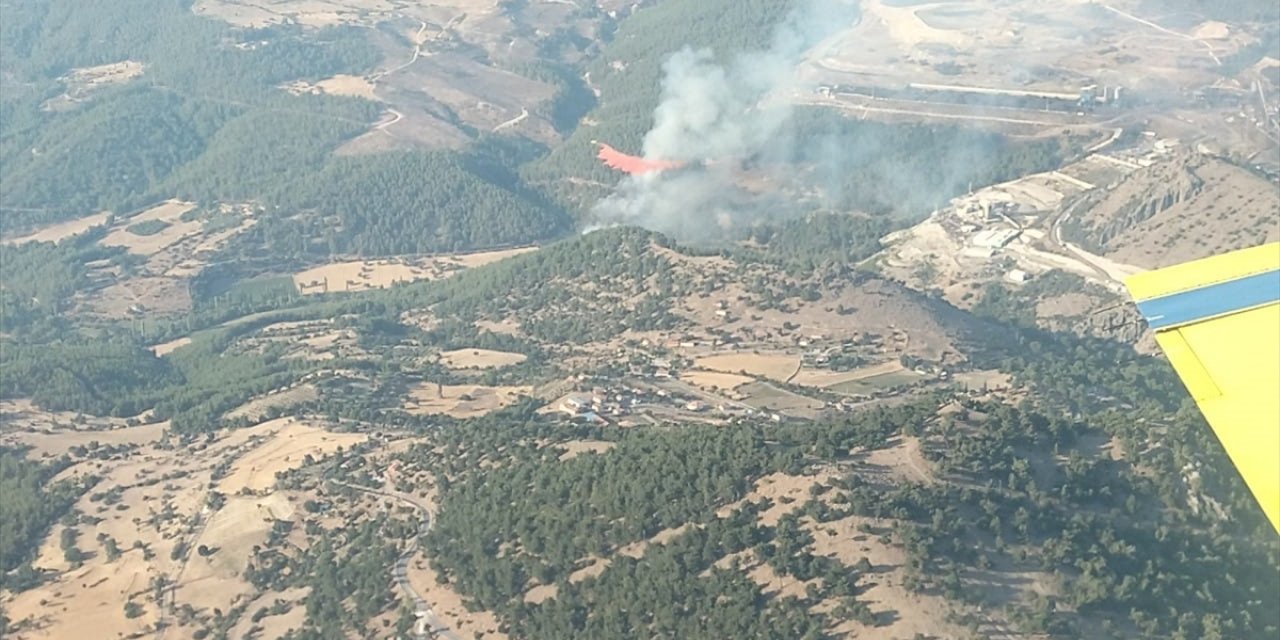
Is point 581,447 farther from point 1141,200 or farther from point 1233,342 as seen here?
point 1141,200

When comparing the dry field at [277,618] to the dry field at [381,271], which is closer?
the dry field at [277,618]

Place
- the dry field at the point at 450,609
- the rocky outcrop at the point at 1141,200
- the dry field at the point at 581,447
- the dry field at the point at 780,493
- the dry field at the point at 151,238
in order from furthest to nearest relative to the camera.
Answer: the dry field at the point at 151,238 → the rocky outcrop at the point at 1141,200 → the dry field at the point at 581,447 → the dry field at the point at 450,609 → the dry field at the point at 780,493

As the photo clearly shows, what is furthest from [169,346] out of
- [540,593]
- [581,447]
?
[540,593]

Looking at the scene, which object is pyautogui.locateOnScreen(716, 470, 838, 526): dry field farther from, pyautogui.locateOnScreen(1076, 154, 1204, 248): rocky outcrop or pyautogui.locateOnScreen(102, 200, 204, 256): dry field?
Result: pyautogui.locateOnScreen(102, 200, 204, 256): dry field

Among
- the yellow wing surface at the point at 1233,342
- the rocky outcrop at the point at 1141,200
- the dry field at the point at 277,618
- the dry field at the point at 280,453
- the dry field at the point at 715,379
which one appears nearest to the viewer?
the yellow wing surface at the point at 1233,342

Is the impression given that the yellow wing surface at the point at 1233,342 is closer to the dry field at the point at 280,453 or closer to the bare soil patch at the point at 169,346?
the dry field at the point at 280,453

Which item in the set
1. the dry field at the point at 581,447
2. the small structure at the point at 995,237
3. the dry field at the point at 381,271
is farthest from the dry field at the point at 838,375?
the dry field at the point at 381,271
